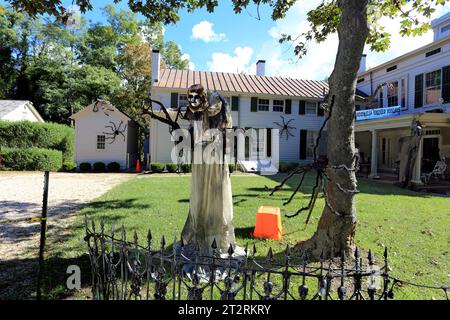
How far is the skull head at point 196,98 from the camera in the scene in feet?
12.3

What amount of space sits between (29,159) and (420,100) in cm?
2443

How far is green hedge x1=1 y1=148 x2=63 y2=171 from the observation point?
62.7ft


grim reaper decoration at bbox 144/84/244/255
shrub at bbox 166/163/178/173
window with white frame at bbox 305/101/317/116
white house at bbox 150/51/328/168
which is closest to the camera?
grim reaper decoration at bbox 144/84/244/255

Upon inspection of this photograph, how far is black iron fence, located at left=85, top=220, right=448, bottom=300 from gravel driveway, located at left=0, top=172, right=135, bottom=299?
4.19ft

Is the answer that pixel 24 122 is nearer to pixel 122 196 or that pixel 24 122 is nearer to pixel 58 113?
pixel 58 113

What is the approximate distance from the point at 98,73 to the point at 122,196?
24148 millimetres

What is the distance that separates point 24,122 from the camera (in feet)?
67.6

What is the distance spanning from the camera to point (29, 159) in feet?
63.9

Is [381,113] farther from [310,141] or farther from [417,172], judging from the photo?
[310,141]

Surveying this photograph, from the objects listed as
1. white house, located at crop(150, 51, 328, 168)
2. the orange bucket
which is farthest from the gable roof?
the orange bucket

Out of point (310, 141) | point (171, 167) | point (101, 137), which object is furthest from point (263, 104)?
point (101, 137)

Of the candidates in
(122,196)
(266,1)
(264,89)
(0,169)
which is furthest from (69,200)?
(264,89)

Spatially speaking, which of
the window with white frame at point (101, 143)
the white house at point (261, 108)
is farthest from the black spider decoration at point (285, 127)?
the window with white frame at point (101, 143)

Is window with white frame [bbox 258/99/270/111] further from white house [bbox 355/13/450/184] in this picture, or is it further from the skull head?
the skull head
